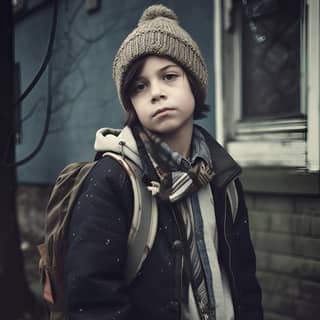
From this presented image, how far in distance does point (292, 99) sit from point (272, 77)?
0.25 m

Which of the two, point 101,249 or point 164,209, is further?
point 164,209

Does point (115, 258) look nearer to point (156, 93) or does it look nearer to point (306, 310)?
point (156, 93)

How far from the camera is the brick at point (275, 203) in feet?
9.12

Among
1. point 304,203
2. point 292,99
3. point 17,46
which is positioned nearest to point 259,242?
point 304,203

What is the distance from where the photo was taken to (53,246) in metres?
1.36

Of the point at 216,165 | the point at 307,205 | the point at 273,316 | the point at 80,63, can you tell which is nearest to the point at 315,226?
the point at 307,205

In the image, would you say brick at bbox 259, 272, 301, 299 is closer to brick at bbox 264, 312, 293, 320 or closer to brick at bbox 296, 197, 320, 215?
brick at bbox 264, 312, 293, 320

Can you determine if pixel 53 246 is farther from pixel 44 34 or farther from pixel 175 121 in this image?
pixel 44 34

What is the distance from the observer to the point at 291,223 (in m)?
2.79

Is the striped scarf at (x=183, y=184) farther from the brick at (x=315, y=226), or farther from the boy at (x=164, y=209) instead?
the brick at (x=315, y=226)

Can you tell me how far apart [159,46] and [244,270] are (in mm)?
865

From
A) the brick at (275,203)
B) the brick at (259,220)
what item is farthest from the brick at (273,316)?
the brick at (275,203)

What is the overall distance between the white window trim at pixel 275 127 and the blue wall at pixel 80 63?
0.10m

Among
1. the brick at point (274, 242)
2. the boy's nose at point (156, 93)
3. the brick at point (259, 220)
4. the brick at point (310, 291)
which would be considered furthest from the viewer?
the brick at point (259, 220)
